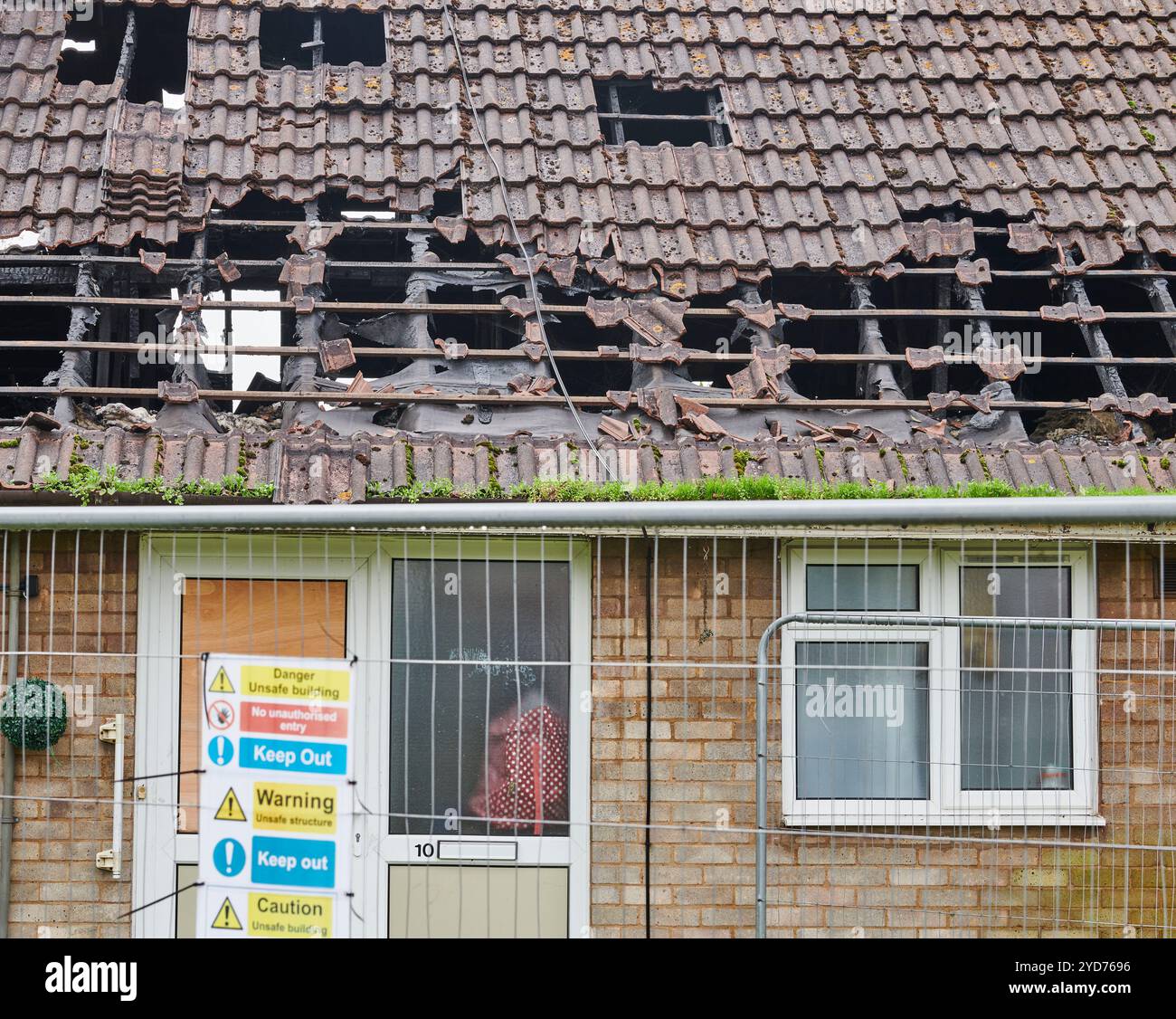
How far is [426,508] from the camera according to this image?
147 inches

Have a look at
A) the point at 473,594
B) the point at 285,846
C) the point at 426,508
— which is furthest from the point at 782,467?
the point at 285,846

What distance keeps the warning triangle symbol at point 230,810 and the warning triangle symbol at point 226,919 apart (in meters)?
0.27

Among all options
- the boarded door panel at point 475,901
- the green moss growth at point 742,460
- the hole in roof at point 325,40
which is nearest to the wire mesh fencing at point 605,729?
the boarded door panel at point 475,901

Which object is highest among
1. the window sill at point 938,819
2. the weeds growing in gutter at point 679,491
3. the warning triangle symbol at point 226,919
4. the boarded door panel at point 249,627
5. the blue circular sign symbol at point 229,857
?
the weeds growing in gutter at point 679,491

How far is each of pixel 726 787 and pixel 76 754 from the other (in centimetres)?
328

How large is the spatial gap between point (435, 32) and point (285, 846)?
6142 millimetres

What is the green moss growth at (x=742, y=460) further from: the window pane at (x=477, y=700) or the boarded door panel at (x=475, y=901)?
the boarded door panel at (x=475, y=901)

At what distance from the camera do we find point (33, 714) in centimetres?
544

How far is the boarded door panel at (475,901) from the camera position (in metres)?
5.70

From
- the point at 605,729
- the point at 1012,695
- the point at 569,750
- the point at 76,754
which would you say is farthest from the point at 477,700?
the point at 1012,695

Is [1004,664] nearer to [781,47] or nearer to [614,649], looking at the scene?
[614,649]

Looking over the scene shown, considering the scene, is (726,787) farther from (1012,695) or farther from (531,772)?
(1012,695)

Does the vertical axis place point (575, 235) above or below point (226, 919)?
above

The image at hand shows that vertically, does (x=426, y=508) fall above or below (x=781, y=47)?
below
